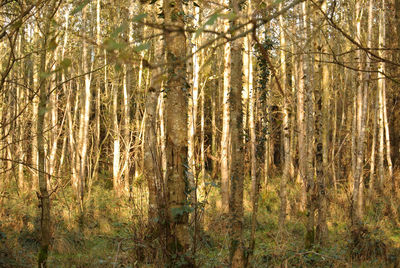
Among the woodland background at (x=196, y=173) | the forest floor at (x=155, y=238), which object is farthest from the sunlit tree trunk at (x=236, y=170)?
the forest floor at (x=155, y=238)

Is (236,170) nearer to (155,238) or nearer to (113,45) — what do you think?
(155,238)

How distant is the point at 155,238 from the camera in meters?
5.48

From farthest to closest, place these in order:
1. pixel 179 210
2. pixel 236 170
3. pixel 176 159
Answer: pixel 236 170, pixel 176 159, pixel 179 210

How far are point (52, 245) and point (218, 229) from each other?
3521 mm

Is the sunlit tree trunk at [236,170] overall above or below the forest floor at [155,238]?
above

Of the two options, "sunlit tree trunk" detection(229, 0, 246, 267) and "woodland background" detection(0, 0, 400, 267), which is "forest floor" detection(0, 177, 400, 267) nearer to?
"woodland background" detection(0, 0, 400, 267)

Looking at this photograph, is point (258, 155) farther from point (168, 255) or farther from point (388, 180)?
point (388, 180)

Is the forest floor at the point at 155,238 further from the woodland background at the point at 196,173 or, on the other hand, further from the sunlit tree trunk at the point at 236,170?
the sunlit tree trunk at the point at 236,170

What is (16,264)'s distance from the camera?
5848mm

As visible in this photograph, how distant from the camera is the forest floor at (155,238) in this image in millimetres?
5582

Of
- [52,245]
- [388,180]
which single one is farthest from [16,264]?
[388,180]

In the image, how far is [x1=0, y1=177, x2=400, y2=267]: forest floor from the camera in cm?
558

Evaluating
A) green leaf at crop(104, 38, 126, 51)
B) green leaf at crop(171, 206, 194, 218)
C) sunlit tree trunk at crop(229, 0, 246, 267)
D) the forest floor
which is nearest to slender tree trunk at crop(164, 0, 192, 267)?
green leaf at crop(171, 206, 194, 218)

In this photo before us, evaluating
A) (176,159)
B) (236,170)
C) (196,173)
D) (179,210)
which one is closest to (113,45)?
(196,173)
